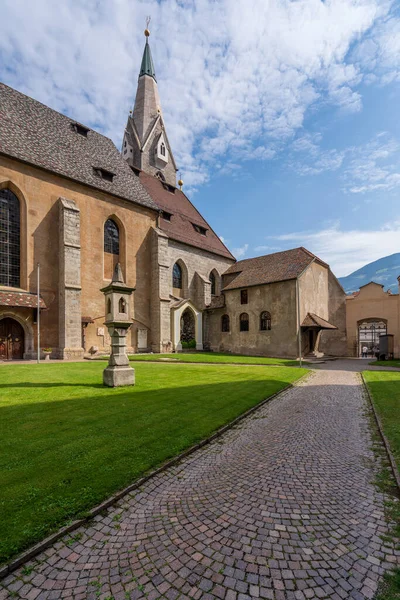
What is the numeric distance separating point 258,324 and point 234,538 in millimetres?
27336

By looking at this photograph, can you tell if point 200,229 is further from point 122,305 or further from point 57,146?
point 122,305

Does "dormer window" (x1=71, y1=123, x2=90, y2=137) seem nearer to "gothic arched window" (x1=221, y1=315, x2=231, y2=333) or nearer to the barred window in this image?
the barred window

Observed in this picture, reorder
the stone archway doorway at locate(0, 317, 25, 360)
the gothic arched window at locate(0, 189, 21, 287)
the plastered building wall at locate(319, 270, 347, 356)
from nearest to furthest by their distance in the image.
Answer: the stone archway doorway at locate(0, 317, 25, 360), the gothic arched window at locate(0, 189, 21, 287), the plastered building wall at locate(319, 270, 347, 356)

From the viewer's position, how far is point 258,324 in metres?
30.1

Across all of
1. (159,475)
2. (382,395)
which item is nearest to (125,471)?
(159,475)

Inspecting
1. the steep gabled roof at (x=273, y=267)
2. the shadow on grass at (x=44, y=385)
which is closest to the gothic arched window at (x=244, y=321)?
the steep gabled roof at (x=273, y=267)

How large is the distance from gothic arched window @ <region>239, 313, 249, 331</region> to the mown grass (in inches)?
667

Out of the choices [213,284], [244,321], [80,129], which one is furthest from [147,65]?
[244,321]

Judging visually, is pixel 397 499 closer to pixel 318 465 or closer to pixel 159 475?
pixel 318 465

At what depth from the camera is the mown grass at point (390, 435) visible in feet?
8.57

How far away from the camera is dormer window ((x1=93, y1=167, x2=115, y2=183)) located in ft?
87.5

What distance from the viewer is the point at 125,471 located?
4.51m

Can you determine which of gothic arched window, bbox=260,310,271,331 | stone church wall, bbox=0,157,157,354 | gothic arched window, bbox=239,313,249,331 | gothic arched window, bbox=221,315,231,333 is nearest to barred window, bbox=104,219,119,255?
stone church wall, bbox=0,157,157,354

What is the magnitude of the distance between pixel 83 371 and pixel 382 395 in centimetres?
1214
